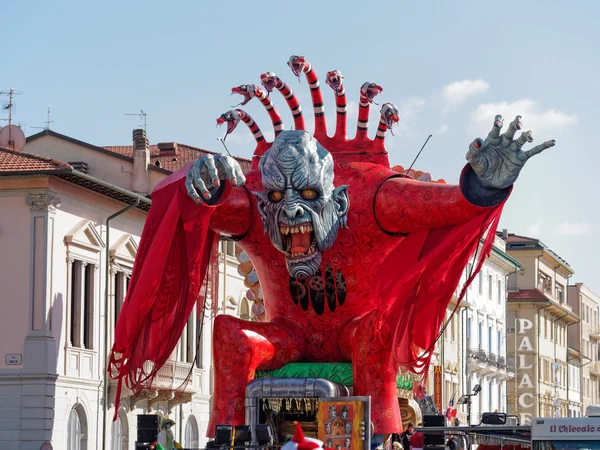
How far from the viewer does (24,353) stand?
121ft

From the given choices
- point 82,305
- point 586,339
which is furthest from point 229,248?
point 586,339

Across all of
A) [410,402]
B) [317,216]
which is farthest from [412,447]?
[317,216]

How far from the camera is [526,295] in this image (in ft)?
268

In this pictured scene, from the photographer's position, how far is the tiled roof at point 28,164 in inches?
1464

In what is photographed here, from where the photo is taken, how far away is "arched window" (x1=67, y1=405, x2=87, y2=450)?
38.1 m

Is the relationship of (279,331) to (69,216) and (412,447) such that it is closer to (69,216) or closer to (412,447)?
(412,447)

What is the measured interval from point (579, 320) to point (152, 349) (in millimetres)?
75663

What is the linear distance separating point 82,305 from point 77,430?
304cm

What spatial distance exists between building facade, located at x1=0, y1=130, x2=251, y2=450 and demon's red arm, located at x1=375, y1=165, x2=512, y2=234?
1452 cm

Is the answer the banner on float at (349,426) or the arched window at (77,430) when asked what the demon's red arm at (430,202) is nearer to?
the banner on float at (349,426)

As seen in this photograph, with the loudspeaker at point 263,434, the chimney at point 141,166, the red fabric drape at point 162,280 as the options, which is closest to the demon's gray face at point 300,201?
the red fabric drape at point 162,280

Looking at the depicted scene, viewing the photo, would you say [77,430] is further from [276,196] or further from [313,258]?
[276,196]

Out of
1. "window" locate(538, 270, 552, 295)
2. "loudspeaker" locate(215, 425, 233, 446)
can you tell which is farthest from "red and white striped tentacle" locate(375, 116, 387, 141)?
"window" locate(538, 270, 552, 295)

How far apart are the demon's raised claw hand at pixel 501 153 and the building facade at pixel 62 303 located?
644 inches
